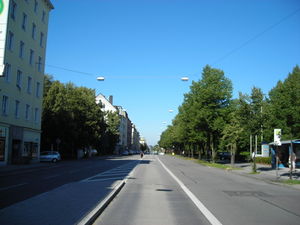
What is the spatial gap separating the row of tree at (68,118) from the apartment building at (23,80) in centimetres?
437

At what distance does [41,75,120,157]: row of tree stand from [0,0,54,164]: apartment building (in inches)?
172

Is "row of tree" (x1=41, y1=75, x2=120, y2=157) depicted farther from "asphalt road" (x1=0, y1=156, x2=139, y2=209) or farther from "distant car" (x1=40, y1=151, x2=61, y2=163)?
"asphalt road" (x1=0, y1=156, x2=139, y2=209)

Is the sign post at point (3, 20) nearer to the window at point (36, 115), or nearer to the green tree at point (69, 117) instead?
the window at point (36, 115)

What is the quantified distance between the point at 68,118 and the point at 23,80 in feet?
37.7

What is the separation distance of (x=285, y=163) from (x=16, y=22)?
31818 millimetres

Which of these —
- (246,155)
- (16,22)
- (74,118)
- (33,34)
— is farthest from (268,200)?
(246,155)

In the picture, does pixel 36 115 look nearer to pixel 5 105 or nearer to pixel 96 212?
pixel 5 105

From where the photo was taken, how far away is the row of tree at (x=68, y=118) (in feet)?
155

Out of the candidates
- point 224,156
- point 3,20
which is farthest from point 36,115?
point 224,156

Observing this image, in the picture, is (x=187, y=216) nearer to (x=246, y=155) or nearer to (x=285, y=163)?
(x=285, y=163)

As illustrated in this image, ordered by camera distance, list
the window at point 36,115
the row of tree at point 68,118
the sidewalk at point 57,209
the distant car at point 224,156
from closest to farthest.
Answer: the sidewalk at point 57,209 < the window at point 36,115 < the row of tree at point 68,118 < the distant car at point 224,156

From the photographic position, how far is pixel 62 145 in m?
51.3

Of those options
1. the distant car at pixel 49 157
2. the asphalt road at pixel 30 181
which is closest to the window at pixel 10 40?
the distant car at pixel 49 157

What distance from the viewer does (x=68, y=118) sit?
47.9 m
